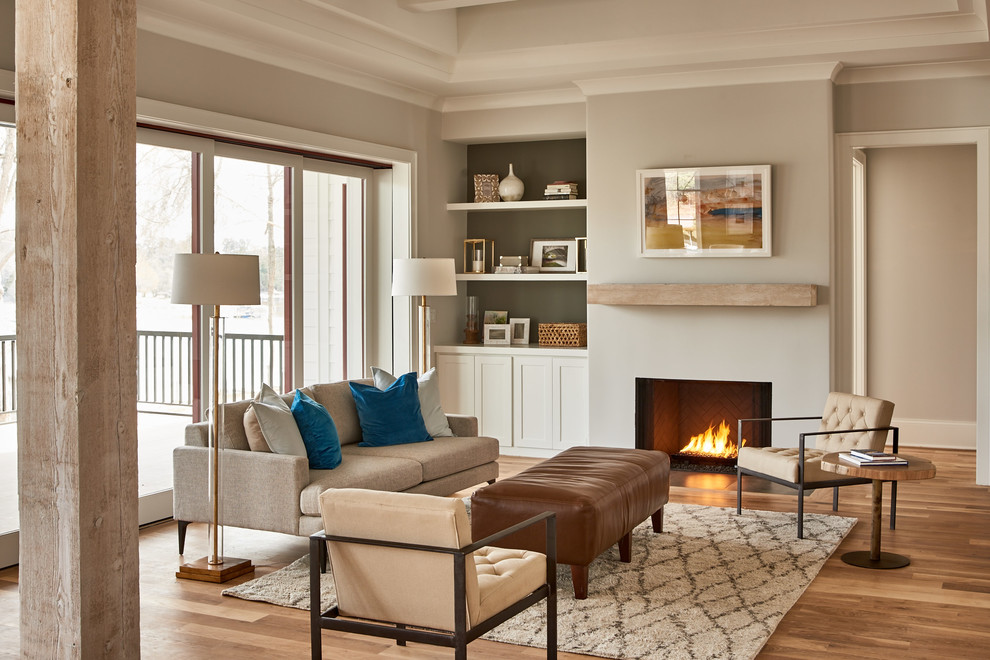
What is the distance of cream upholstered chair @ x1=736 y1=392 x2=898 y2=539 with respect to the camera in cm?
541

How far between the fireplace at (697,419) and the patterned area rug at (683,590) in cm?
168

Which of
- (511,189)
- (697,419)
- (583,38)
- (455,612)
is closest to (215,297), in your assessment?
(455,612)

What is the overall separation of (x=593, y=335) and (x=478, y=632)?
4.62 metres

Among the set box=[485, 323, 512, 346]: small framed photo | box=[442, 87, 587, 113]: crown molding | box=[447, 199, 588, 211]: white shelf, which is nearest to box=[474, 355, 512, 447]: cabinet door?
box=[485, 323, 512, 346]: small framed photo

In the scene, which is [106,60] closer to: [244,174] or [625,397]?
[244,174]

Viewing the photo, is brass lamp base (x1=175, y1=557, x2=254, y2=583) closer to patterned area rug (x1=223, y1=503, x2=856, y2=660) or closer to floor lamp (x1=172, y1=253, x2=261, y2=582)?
floor lamp (x1=172, y1=253, x2=261, y2=582)

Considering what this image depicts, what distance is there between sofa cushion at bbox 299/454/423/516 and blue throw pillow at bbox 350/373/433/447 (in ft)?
1.06

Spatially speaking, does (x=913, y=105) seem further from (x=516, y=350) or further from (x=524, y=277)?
(x=516, y=350)

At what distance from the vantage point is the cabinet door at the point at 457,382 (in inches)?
320

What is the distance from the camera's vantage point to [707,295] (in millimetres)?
7016

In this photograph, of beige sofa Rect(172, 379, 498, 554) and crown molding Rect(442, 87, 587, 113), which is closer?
beige sofa Rect(172, 379, 498, 554)

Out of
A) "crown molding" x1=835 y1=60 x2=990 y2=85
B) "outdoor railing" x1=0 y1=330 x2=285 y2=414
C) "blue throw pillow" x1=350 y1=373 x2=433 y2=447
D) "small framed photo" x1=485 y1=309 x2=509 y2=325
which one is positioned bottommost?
"blue throw pillow" x1=350 y1=373 x2=433 y2=447

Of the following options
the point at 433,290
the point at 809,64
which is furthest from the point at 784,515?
the point at 809,64

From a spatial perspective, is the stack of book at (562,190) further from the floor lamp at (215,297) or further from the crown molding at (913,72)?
the floor lamp at (215,297)
